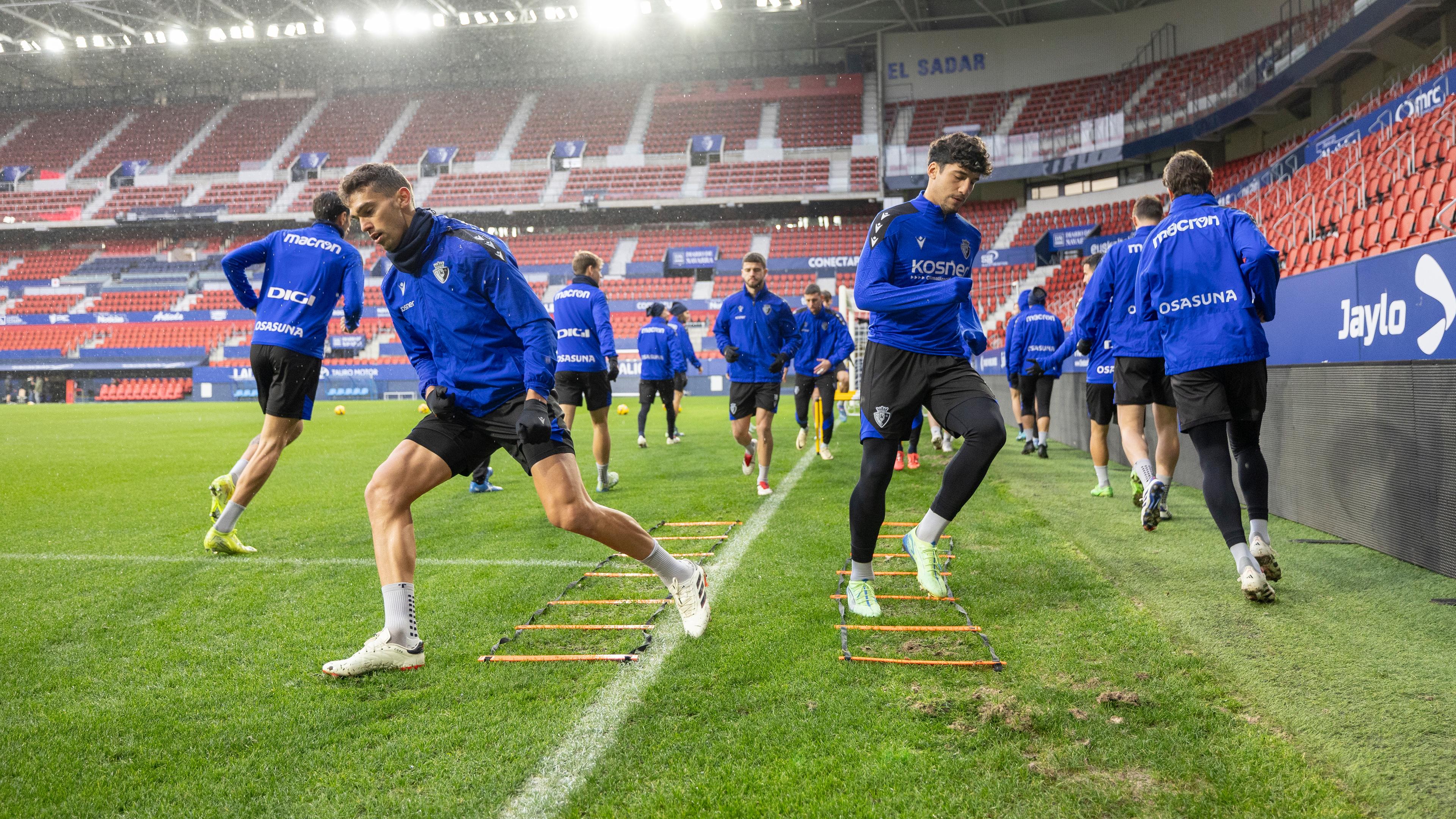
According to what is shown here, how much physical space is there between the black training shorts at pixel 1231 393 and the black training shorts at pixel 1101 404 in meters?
3.00

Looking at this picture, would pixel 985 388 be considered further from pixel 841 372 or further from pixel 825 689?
pixel 841 372

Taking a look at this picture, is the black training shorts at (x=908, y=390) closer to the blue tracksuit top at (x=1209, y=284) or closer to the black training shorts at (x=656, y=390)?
the blue tracksuit top at (x=1209, y=284)

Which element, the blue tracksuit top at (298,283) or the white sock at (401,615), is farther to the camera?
the blue tracksuit top at (298,283)

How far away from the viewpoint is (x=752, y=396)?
775cm

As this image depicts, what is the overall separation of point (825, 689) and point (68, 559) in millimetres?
4777

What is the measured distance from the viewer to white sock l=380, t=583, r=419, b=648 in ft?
9.94

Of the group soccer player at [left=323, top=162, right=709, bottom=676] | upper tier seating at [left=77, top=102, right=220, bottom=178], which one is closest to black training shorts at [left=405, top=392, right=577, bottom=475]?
soccer player at [left=323, top=162, right=709, bottom=676]

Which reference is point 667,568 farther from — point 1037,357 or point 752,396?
point 1037,357

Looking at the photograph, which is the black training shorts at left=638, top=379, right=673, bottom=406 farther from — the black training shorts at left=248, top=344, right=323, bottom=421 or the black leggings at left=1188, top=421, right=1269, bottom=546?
the black leggings at left=1188, top=421, right=1269, bottom=546

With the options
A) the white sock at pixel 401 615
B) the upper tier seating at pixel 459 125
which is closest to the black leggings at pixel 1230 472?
the white sock at pixel 401 615

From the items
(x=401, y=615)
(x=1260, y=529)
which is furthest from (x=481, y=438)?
(x=1260, y=529)

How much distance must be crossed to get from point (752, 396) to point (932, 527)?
409 centimetres

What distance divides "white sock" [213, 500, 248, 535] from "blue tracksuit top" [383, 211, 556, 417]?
2.64 metres

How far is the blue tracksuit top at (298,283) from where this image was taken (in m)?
5.29
